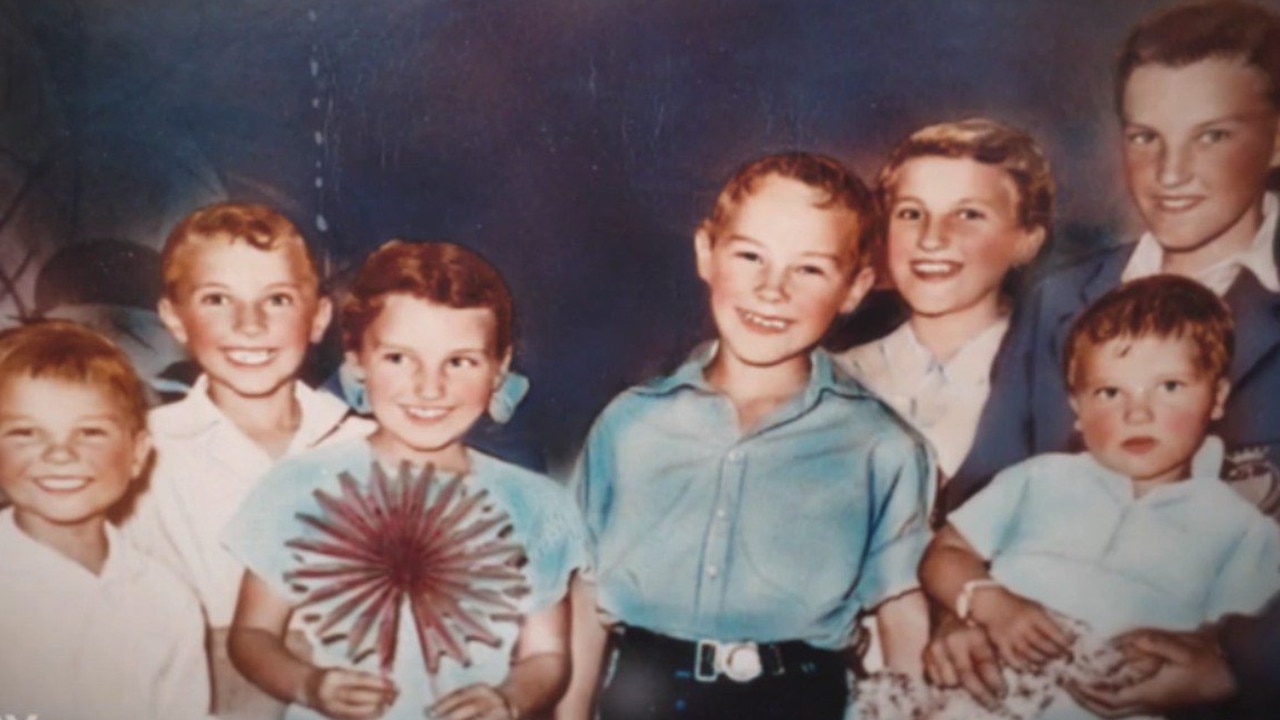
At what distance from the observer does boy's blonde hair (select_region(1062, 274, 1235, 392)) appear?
2578 mm

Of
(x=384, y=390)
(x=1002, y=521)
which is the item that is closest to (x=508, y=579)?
(x=384, y=390)

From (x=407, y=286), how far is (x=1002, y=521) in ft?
3.56

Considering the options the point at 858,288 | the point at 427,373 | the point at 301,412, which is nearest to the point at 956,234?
the point at 858,288

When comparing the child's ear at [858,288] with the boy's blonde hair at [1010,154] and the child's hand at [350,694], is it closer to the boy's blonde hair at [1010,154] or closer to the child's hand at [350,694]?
the boy's blonde hair at [1010,154]

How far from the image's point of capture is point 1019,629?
8.56 ft

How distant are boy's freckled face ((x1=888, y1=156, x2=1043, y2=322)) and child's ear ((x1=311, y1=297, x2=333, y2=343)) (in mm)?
983

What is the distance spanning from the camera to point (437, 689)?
2.73 m

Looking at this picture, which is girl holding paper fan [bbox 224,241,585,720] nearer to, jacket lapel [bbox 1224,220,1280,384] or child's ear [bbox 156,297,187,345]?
child's ear [bbox 156,297,187,345]

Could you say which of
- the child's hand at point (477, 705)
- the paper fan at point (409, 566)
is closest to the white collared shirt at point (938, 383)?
the paper fan at point (409, 566)

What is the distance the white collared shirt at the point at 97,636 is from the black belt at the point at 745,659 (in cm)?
85

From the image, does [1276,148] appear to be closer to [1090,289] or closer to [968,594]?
[1090,289]

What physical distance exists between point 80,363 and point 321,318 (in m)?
0.45

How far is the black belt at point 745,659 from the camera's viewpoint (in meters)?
2.62

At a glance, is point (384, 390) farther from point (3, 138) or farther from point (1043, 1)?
point (1043, 1)
